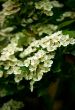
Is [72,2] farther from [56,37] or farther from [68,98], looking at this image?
[68,98]

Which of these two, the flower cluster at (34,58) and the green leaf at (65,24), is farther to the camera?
the green leaf at (65,24)

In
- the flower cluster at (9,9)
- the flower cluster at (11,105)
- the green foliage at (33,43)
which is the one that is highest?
the flower cluster at (9,9)

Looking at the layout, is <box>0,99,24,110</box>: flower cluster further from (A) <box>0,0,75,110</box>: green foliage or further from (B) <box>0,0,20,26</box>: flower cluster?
(B) <box>0,0,20,26</box>: flower cluster

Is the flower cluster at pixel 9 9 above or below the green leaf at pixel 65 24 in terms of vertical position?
above

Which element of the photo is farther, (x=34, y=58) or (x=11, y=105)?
(x=11, y=105)

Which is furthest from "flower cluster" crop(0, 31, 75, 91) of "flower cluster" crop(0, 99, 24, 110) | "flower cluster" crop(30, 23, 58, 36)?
"flower cluster" crop(0, 99, 24, 110)

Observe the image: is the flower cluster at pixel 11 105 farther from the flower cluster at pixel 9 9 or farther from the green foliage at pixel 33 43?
the flower cluster at pixel 9 9

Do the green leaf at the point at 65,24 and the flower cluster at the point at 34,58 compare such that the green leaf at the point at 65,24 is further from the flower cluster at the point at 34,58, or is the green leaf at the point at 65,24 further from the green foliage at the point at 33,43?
the flower cluster at the point at 34,58

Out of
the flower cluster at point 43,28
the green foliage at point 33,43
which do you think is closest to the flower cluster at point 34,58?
the green foliage at point 33,43

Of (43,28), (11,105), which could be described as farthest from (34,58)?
(11,105)

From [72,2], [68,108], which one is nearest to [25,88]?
[72,2]

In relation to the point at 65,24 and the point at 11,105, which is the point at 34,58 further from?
the point at 11,105
